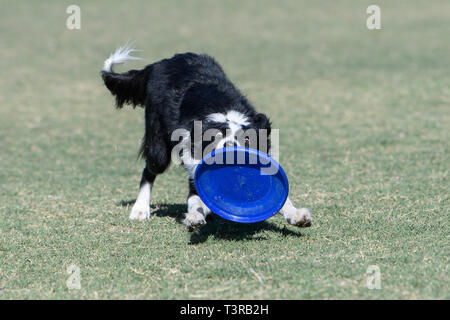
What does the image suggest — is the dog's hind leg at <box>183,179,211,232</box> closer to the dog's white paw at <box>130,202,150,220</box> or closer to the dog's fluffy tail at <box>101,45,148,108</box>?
the dog's white paw at <box>130,202,150,220</box>

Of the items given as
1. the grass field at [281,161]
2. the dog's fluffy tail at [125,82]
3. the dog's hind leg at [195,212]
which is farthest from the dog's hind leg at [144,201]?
the dog's fluffy tail at [125,82]

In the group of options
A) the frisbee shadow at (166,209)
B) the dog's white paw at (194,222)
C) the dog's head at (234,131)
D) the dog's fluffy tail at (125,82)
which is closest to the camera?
the dog's white paw at (194,222)

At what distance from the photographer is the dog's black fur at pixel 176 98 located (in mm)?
5988

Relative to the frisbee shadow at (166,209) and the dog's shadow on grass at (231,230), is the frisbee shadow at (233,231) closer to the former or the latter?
the dog's shadow on grass at (231,230)

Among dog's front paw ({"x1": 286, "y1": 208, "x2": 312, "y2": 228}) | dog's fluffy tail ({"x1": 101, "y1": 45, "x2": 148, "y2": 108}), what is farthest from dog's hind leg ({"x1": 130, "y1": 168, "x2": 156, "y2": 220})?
dog's front paw ({"x1": 286, "y1": 208, "x2": 312, "y2": 228})

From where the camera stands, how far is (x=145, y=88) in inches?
282

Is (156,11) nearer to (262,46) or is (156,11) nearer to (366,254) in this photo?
(262,46)

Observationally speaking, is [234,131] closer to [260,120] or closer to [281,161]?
[260,120]

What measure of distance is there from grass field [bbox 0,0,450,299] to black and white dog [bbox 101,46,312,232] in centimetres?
27

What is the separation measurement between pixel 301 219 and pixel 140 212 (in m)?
1.90

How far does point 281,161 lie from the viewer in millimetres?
9180

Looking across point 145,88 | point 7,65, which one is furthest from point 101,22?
point 145,88

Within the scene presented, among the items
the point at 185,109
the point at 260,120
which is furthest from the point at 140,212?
the point at 260,120

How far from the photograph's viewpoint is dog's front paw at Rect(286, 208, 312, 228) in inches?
220
